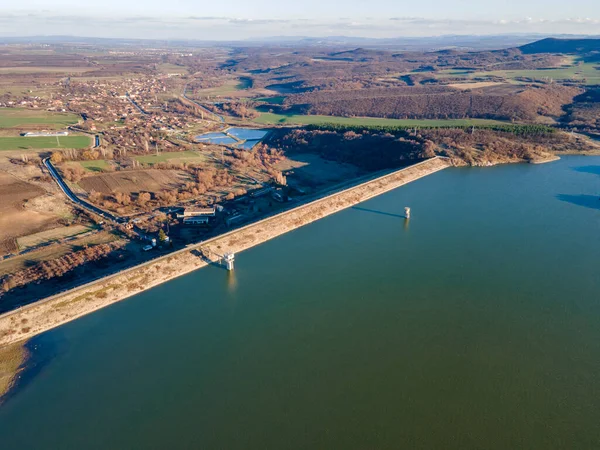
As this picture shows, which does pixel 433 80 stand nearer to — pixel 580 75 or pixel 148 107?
pixel 580 75

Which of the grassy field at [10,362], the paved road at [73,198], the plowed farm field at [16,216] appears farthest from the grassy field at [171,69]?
the grassy field at [10,362]

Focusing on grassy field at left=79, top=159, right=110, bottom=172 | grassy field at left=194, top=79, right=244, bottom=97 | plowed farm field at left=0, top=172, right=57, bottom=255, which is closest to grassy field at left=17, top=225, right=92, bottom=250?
plowed farm field at left=0, top=172, right=57, bottom=255

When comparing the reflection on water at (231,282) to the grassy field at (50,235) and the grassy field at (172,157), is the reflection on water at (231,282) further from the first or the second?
the grassy field at (172,157)

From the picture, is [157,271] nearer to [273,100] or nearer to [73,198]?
[73,198]

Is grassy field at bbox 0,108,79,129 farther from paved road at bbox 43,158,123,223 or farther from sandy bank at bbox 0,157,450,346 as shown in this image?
sandy bank at bbox 0,157,450,346

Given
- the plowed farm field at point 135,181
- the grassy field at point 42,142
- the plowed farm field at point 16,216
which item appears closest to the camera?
the plowed farm field at point 16,216

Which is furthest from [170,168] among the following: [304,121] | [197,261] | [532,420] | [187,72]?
[187,72]

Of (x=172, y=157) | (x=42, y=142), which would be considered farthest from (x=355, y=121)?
(x=42, y=142)
